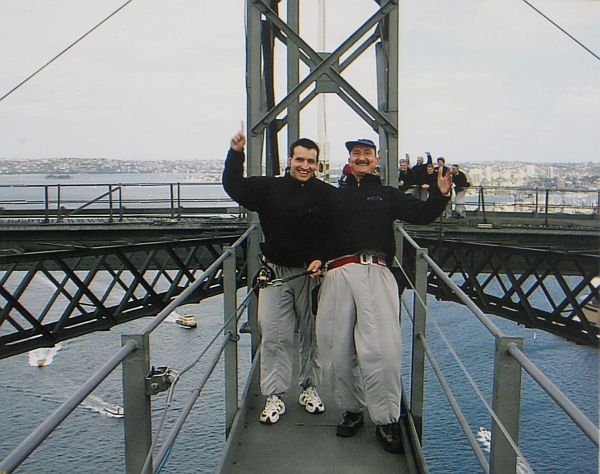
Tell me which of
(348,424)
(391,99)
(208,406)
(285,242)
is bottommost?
(208,406)

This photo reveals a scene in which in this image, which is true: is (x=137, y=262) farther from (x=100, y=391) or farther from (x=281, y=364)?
(x=100, y=391)

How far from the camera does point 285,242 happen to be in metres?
4.52

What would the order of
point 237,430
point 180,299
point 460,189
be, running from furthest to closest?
point 460,189
point 237,430
point 180,299

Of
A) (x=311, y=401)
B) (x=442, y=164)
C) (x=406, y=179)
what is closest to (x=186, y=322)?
(x=406, y=179)

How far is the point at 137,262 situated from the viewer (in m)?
17.9

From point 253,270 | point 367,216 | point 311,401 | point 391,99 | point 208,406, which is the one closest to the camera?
point 367,216

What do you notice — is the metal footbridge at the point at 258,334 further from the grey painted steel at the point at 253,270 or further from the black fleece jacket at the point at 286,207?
the black fleece jacket at the point at 286,207

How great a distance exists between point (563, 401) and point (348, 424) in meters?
2.63

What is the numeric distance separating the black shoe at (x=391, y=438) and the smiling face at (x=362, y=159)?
1.57m

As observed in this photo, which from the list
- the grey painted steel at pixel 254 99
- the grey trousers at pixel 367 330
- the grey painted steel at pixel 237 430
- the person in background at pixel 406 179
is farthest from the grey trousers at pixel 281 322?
the person in background at pixel 406 179

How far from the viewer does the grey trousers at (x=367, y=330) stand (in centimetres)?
410

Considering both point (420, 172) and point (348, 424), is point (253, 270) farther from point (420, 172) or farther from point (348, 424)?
point (420, 172)

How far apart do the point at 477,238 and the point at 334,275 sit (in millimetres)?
13993

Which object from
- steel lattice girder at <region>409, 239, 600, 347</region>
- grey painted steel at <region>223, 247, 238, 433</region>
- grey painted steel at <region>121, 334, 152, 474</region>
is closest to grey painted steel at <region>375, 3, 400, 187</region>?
grey painted steel at <region>223, 247, 238, 433</region>
